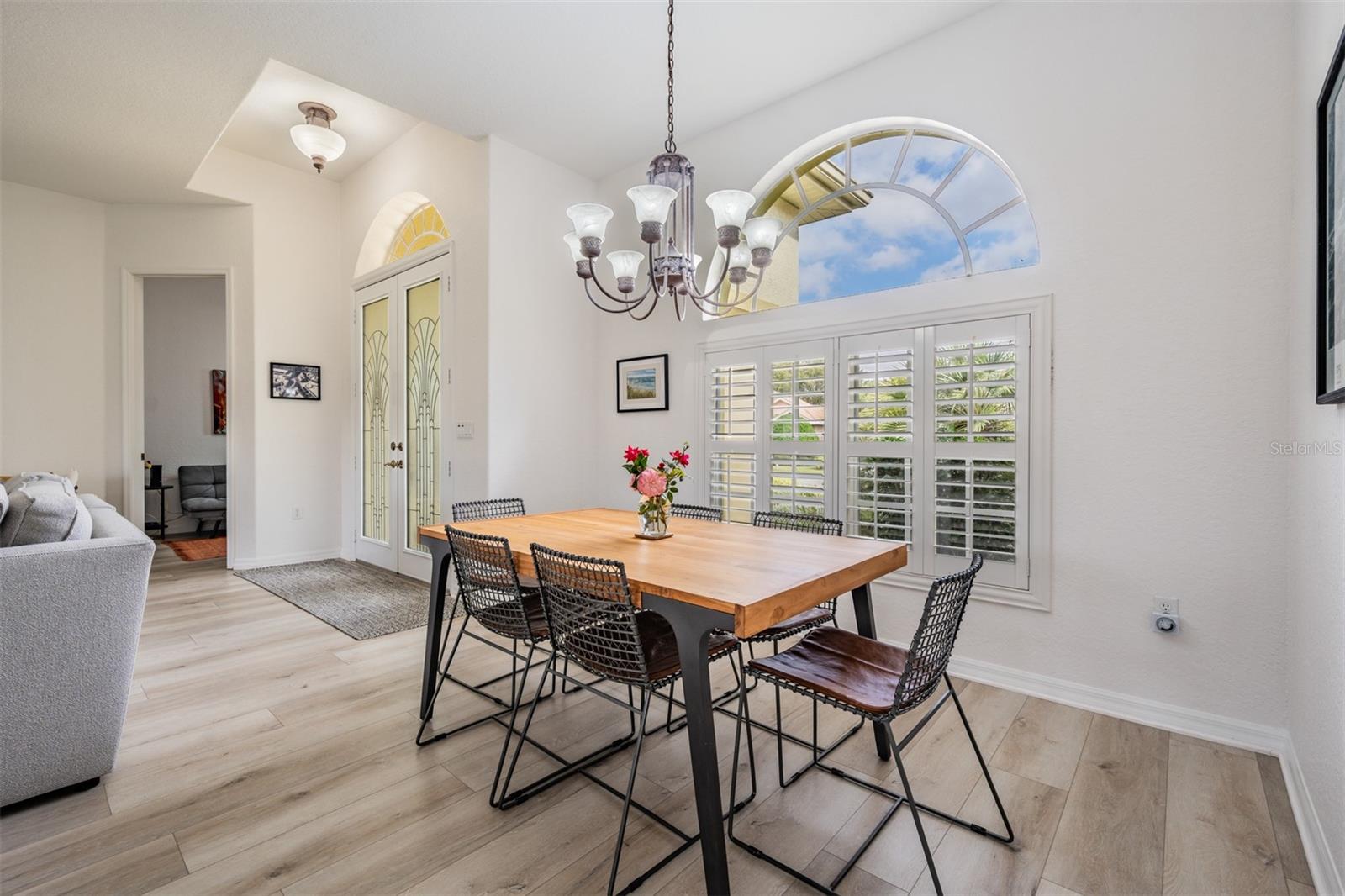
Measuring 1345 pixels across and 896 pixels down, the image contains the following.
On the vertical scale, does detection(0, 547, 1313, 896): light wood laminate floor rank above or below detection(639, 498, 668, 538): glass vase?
below

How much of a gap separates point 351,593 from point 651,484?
9.97ft

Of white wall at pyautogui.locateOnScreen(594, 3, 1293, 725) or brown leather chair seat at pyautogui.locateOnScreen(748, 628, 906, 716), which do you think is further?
white wall at pyautogui.locateOnScreen(594, 3, 1293, 725)

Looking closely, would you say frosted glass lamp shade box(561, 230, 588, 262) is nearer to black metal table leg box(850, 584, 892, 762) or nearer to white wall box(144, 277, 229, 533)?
black metal table leg box(850, 584, 892, 762)

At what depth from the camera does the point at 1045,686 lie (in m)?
2.66

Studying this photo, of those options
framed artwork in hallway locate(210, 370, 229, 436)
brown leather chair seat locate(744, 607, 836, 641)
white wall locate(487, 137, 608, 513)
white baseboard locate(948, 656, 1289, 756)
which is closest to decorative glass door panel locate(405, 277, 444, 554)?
white wall locate(487, 137, 608, 513)

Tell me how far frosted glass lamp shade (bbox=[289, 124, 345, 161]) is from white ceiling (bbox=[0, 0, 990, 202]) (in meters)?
0.43

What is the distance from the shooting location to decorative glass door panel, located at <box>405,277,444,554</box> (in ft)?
14.8

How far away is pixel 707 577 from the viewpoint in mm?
1712

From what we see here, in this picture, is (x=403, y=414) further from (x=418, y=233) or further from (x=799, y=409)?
(x=799, y=409)

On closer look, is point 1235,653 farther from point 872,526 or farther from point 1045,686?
point 872,526

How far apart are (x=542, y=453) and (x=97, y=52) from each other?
3.01 m

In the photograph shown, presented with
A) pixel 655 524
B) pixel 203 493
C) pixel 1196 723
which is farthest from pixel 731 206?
pixel 203 493

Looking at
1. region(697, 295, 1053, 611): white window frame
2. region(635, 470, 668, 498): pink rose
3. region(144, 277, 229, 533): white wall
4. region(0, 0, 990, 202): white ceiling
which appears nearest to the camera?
region(635, 470, 668, 498): pink rose

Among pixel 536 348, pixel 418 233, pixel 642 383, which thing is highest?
pixel 418 233
